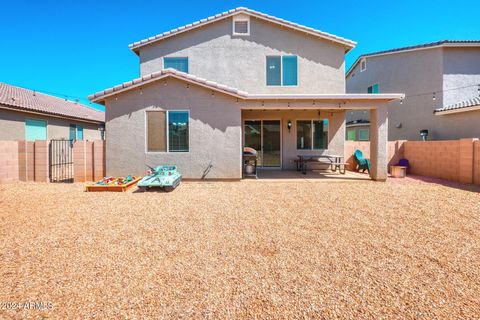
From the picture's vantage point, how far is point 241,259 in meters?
3.42

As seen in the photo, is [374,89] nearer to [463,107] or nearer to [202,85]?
[463,107]

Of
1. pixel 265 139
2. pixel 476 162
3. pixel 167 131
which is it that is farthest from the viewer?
pixel 265 139

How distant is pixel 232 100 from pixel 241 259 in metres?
7.20

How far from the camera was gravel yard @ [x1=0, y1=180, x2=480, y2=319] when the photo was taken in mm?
2455

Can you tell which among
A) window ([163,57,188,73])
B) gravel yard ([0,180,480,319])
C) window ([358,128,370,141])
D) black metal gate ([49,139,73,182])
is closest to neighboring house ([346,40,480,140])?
window ([358,128,370,141])

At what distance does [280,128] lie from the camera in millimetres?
13344

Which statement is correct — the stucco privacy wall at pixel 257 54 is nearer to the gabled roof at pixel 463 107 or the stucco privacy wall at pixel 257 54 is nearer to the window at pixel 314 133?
the window at pixel 314 133

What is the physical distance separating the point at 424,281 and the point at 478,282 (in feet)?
2.05

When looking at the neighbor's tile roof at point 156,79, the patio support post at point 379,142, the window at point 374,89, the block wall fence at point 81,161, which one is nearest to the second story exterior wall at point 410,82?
the window at point 374,89

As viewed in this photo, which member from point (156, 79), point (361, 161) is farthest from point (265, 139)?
point (156, 79)

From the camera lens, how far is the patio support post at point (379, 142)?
376 inches

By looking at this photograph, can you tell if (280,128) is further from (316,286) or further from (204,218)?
(316,286)

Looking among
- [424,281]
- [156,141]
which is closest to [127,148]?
[156,141]

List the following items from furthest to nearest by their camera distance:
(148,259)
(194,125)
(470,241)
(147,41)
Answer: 1. (147,41)
2. (194,125)
3. (470,241)
4. (148,259)
